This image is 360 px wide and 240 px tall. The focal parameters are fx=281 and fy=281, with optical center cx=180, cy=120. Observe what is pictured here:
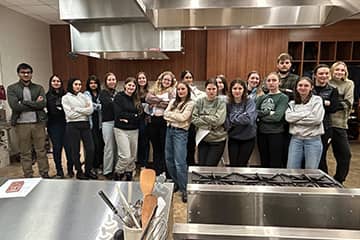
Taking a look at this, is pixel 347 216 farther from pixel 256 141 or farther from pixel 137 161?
pixel 137 161

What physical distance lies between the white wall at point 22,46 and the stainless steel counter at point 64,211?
142 inches

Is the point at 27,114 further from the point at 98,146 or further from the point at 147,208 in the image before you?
the point at 147,208

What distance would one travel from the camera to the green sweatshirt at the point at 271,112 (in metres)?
2.79

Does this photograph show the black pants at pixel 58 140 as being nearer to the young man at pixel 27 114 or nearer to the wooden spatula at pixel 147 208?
the young man at pixel 27 114

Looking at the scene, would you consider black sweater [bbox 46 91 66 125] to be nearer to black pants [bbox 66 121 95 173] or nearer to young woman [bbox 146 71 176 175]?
black pants [bbox 66 121 95 173]

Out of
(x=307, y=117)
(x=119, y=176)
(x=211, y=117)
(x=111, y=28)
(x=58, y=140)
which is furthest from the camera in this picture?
(x=58, y=140)

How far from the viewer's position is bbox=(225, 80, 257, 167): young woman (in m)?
2.76

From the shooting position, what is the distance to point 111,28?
242cm

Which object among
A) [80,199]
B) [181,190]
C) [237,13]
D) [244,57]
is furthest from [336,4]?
[244,57]

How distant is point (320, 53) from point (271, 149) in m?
3.49

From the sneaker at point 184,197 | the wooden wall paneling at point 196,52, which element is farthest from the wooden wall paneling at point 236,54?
the sneaker at point 184,197

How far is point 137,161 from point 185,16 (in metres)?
2.54

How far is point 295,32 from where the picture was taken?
524 cm

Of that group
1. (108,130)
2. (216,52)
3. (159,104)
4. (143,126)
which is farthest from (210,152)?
(216,52)
